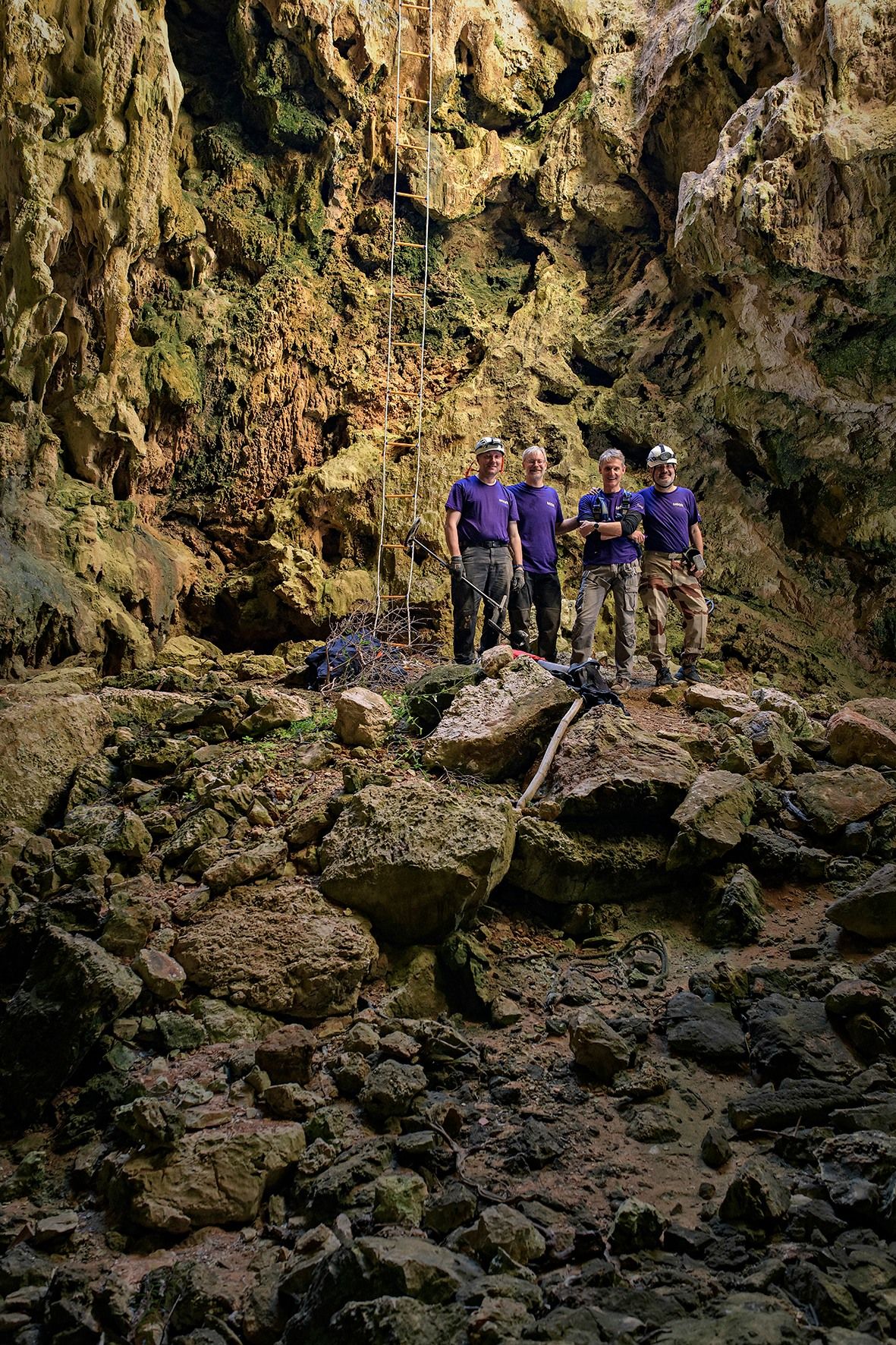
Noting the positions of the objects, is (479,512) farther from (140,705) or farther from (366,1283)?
(366,1283)

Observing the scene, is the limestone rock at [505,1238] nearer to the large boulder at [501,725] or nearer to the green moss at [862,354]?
the large boulder at [501,725]

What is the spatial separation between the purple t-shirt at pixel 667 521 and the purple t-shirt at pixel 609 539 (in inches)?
6.9

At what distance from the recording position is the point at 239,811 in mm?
4340

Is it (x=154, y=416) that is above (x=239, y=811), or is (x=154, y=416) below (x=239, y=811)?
above

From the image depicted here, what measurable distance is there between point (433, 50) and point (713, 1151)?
37.0 feet

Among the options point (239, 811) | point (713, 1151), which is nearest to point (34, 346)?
point (239, 811)

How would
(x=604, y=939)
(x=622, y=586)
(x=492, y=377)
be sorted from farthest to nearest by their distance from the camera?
(x=492, y=377)
(x=622, y=586)
(x=604, y=939)

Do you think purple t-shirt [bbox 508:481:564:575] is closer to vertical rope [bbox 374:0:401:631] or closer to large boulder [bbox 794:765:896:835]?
vertical rope [bbox 374:0:401:631]

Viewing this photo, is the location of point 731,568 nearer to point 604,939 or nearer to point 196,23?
point 604,939

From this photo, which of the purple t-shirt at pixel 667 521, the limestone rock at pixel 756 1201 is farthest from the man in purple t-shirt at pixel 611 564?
the limestone rock at pixel 756 1201

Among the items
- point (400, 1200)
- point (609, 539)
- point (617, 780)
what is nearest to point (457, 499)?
point (609, 539)

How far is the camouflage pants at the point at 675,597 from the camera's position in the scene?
268 inches

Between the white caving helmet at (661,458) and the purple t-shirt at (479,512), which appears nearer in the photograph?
the purple t-shirt at (479,512)

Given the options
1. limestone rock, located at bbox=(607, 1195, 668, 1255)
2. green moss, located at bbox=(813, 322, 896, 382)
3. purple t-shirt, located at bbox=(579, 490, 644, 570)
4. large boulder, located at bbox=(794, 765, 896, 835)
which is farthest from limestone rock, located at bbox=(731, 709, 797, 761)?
green moss, located at bbox=(813, 322, 896, 382)
